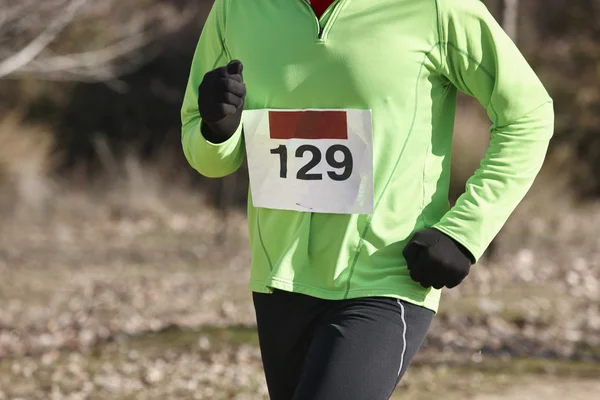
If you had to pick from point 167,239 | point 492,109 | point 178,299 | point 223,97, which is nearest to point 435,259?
point 492,109

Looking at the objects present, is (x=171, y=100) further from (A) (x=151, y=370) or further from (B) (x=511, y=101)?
(B) (x=511, y=101)

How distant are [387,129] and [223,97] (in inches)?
16.3

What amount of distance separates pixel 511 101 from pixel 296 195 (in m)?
0.59

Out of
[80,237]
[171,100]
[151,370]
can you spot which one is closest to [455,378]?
[151,370]

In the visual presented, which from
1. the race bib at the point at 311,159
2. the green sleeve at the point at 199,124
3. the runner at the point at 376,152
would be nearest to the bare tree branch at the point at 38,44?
the green sleeve at the point at 199,124

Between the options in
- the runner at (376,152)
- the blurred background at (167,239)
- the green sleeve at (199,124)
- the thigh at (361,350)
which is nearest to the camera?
the thigh at (361,350)

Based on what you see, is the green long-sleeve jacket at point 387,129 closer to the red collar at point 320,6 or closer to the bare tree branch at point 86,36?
the red collar at point 320,6

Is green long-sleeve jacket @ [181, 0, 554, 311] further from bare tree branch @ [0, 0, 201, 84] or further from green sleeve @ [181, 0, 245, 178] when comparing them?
bare tree branch @ [0, 0, 201, 84]

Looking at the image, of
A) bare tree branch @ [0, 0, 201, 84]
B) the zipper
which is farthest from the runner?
bare tree branch @ [0, 0, 201, 84]

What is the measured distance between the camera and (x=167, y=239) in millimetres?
12922

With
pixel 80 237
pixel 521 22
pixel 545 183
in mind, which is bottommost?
pixel 80 237

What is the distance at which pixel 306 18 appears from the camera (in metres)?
2.68

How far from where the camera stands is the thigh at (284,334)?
8.68 ft

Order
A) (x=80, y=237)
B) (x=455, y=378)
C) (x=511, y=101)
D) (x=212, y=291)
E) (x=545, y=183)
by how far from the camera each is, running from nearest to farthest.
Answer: (x=511, y=101) < (x=455, y=378) < (x=212, y=291) < (x=545, y=183) < (x=80, y=237)
